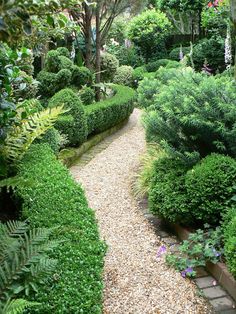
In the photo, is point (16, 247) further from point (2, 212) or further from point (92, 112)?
point (92, 112)

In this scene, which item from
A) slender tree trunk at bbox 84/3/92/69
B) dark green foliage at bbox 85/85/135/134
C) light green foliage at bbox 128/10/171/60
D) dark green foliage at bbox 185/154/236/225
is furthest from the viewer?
light green foliage at bbox 128/10/171/60

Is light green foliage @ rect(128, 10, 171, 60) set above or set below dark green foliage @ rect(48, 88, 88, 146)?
above

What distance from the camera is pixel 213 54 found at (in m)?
11.8

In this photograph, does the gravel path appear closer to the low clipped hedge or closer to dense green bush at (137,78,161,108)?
the low clipped hedge

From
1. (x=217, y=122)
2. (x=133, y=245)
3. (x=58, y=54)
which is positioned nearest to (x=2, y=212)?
(x=133, y=245)

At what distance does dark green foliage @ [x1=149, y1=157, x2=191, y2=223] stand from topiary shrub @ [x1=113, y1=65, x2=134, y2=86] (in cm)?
878

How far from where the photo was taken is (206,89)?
3.86 meters

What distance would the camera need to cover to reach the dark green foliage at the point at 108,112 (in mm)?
6914

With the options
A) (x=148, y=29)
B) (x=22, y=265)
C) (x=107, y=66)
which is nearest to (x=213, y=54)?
(x=148, y=29)

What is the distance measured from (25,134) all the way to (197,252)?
5.92 ft

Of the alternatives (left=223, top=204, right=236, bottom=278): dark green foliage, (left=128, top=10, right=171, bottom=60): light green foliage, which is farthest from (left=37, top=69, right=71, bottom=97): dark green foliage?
(left=128, top=10, right=171, bottom=60): light green foliage

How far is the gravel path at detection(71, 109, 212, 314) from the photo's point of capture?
2885mm

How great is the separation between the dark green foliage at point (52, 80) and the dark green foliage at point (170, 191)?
3.43 meters

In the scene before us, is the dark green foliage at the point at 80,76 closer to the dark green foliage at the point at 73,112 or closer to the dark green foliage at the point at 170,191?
the dark green foliage at the point at 73,112
